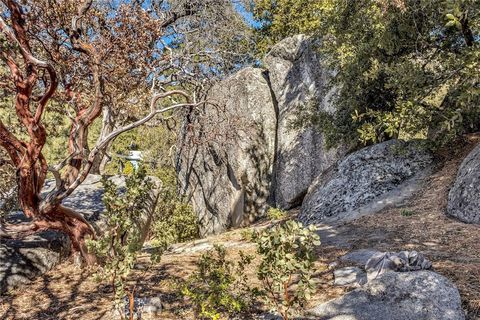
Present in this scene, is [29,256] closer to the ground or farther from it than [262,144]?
closer to the ground

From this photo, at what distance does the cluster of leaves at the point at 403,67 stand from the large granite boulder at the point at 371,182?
0.65 metres

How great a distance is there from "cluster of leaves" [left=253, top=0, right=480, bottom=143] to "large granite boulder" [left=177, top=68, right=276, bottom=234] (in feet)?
9.83

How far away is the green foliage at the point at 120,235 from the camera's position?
3.60 metres

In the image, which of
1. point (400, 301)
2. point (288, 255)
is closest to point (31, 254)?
point (288, 255)

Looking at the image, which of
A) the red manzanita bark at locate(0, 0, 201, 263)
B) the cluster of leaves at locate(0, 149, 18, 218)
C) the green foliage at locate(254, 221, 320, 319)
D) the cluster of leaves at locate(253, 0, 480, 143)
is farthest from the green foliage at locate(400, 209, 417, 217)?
the cluster of leaves at locate(0, 149, 18, 218)

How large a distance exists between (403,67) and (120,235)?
744 centimetres

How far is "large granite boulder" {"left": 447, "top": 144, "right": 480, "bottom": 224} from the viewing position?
654 cm

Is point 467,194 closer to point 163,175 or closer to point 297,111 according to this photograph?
point 297,111

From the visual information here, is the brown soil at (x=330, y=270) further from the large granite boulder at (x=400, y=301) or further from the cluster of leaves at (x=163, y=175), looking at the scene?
the cluster of leaves at (x=163, y=175)

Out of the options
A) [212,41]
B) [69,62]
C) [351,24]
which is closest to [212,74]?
[212,41]

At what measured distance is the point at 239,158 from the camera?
1429 centimetres

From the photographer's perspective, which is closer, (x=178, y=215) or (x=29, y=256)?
(x=29, y=256)

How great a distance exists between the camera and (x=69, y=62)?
22.1 feet

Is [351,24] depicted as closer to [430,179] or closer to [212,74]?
[430,179]
